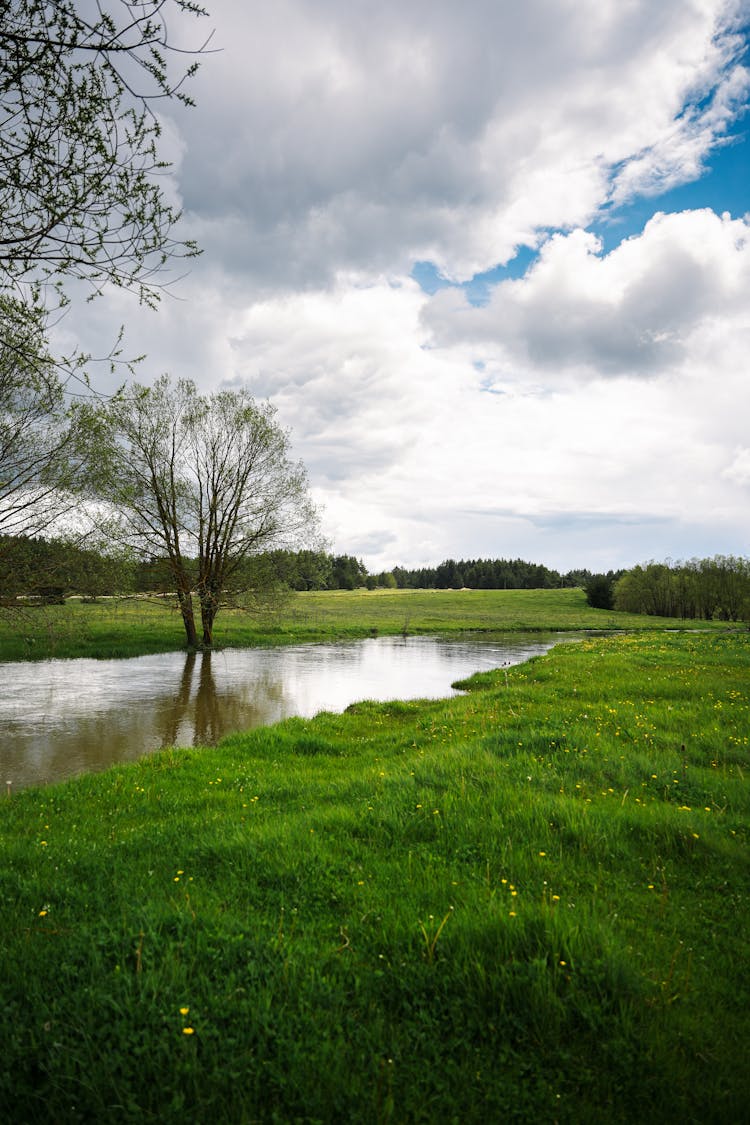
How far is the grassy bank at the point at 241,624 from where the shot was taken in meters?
16.0

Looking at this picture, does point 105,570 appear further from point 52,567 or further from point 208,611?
point 208,611

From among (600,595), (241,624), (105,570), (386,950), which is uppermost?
(105,570)

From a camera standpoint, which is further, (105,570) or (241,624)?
(241,624)

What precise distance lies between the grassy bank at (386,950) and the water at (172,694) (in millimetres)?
3953

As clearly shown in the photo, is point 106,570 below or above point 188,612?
above

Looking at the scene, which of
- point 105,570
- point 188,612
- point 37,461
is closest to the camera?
point 37,461

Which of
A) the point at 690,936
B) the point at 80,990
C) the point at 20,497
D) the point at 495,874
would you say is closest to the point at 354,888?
the point at 495,874

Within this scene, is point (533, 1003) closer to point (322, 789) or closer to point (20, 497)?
point (322, 789)

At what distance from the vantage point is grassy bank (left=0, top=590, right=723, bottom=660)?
1603cm

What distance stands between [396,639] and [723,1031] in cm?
3498

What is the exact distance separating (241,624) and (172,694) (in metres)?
22.3

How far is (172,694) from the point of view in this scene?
53.9 ft

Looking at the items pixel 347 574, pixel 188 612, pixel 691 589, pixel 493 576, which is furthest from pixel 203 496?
pixel 493 576

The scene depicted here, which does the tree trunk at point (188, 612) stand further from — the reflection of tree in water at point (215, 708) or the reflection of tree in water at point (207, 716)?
the reflection of tree in water at point (207, 716)
